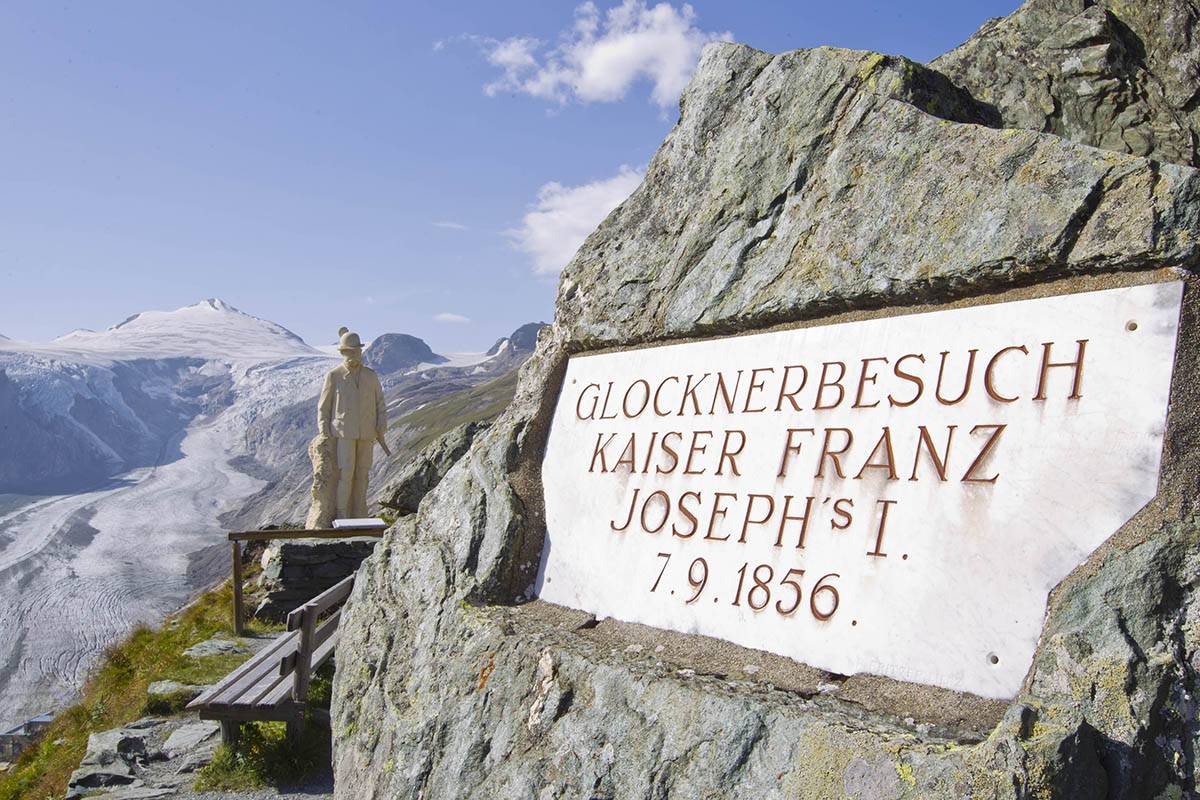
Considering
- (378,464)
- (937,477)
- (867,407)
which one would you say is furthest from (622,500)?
(378,464)

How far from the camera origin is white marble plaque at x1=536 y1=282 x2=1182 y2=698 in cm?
288

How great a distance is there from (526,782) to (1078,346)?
8.57 feet

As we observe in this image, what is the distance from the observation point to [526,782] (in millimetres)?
3621

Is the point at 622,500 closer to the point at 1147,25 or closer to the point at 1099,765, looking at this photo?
the point at 1099,765

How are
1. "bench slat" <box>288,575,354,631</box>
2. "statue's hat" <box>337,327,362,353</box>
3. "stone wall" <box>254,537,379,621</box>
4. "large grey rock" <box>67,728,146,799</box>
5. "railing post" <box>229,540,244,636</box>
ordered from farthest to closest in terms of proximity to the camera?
"statue's hat" <box>337,327,362,353</box> < "stone wall" <box>254,537,379,621</box> < "railing post" <box>229,540,244,636</box> < "large grey rock" <box>67,728,146,799</box> < "bench slat" <box>288,575,354,631</box>

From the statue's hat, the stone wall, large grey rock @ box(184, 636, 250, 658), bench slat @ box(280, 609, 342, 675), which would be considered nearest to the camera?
bench slat @ box(280, 609, 342, 675)

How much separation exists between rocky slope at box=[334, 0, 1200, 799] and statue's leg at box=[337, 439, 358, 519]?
8444mm

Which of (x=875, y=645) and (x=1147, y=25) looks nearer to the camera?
(x=875, y=645)

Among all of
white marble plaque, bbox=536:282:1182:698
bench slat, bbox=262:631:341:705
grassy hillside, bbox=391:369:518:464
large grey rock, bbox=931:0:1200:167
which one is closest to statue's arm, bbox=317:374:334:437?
bench slat, bbox=262:631:341:705

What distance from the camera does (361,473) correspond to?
14117mm

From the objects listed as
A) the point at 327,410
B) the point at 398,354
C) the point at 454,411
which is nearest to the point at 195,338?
the point at 398,354

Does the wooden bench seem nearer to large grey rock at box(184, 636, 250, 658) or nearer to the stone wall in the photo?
large grey rock at box(184, 636, 250, 658)

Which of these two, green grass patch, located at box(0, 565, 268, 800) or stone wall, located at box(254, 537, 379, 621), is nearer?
green grass patch, located at box(0, 565, 268, 800)

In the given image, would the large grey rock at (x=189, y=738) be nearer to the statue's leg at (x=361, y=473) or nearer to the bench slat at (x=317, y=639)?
the bench slat at (x=317, y=639)
